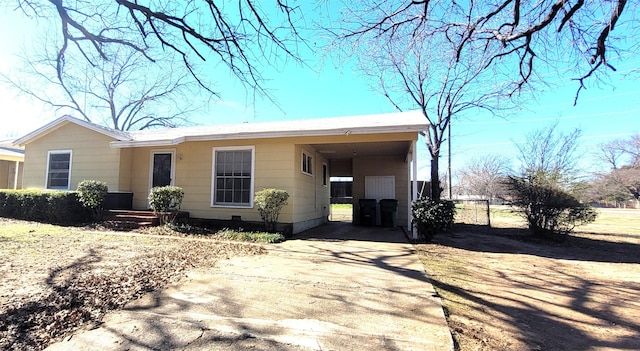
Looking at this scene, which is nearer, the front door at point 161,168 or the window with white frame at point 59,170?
the front door at point 161,168

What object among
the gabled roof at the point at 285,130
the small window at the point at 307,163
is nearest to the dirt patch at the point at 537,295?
the gabled roof at the point at 285,130

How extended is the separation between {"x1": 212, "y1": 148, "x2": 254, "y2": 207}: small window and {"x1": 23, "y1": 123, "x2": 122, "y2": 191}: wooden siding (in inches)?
142

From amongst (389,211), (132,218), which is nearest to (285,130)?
(389,211)

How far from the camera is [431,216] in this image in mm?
7922

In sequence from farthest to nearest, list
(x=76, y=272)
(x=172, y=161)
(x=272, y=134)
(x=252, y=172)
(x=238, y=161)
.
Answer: (x=172, y=161)
(x=238, y=161)
(x=252, y=172)
(x=272, y=134)
(x=76, y=272)

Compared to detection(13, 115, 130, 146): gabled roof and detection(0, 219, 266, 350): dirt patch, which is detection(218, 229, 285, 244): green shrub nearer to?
detection(0, 219, 266, 350): dirt patch

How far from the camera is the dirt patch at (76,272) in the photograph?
2.81m

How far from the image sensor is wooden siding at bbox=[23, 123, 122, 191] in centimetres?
1077

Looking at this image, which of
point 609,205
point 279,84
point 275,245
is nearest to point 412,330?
point 279,84

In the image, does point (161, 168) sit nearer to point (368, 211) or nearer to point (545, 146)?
point (368, 211)

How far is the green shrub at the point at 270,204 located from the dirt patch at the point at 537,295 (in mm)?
3891

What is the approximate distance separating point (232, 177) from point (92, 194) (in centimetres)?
427

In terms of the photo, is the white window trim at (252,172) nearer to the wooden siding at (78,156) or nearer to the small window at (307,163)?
the small window at (307,163)

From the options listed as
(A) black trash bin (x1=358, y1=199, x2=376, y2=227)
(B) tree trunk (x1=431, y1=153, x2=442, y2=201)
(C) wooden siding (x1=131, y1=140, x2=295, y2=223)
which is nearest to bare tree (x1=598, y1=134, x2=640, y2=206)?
(B) tree trunk (x1=431, y1=153, x2=442, y2=201)
